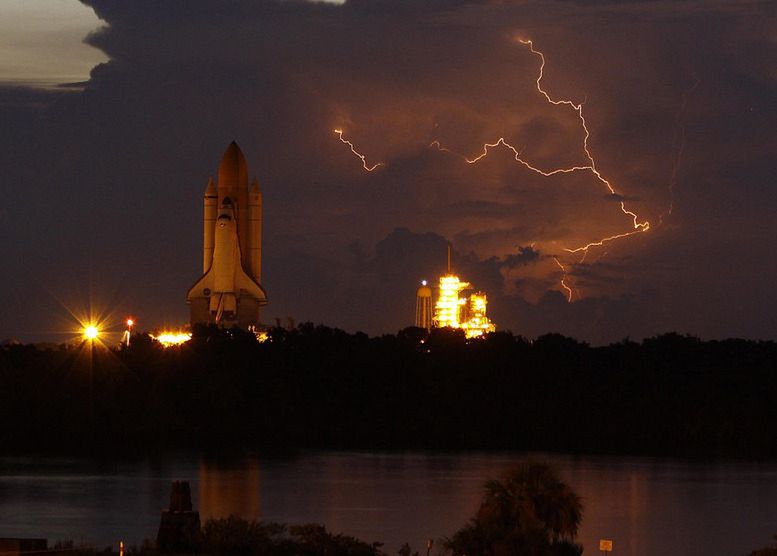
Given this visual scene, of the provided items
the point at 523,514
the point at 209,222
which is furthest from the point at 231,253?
the point at 523,514

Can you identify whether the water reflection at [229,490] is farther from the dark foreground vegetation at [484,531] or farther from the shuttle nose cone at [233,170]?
the shuttle nose cone at [233,170]

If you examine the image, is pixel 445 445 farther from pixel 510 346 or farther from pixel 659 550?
pixel 659 550

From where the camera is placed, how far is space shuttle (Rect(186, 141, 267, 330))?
130 m

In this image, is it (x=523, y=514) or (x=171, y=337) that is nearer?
(x=523, y=514)

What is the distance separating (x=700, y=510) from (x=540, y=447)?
37005 mm

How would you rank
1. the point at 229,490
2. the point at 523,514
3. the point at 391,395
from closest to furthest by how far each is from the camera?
the point at 523,514
the point at 229,490
the point at 391,395

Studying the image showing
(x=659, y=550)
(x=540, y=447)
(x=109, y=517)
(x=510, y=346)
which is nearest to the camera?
(x=659, y=550)

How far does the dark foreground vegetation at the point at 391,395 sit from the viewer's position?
101 m

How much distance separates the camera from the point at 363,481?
2953 inches

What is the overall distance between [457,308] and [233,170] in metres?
28.6

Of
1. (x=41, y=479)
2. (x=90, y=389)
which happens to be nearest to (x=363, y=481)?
(x=41, y=479)

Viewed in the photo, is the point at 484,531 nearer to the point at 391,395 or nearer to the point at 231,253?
the point at 391,395

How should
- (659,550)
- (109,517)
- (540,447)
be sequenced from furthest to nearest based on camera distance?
(540,447)
(109,517)
(659,550)

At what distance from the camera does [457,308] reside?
15300cm
